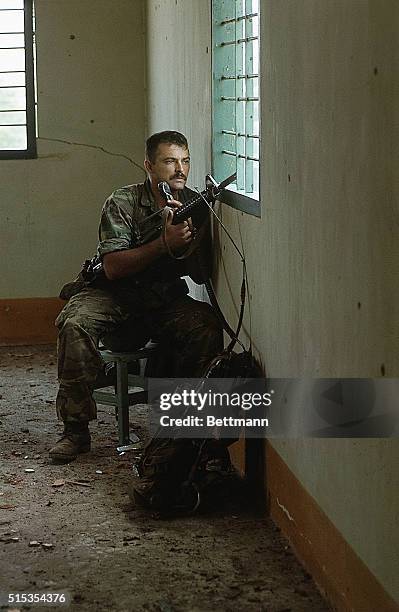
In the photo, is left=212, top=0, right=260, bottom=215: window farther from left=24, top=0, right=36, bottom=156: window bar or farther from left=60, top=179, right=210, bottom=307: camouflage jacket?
left=24, top=0, right=36, bottom=156: window bar

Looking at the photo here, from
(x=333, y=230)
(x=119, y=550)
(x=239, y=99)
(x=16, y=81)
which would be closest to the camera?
(x=333, y=230)

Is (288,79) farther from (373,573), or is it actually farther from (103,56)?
(103,56)

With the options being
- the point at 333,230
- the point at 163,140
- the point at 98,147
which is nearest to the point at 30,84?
the point at 98,147

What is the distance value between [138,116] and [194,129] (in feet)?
5.66

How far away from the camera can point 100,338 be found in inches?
161

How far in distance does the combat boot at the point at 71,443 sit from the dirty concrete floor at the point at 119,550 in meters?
0.04

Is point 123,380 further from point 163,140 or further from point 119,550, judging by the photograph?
point 119,550

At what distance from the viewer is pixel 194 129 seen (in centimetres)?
Result: 450

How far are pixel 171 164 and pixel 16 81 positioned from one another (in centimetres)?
230

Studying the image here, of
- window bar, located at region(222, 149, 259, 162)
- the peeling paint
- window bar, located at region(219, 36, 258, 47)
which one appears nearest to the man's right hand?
window bar, located at region(222, 149, 259, 162)

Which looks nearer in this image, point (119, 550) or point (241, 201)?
point (119, 550)

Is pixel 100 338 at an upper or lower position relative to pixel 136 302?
lower

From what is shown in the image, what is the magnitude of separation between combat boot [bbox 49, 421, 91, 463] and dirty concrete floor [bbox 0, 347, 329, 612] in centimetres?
4

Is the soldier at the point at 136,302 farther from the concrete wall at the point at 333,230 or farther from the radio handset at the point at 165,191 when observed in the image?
the concrete wall at the point at 333,230
